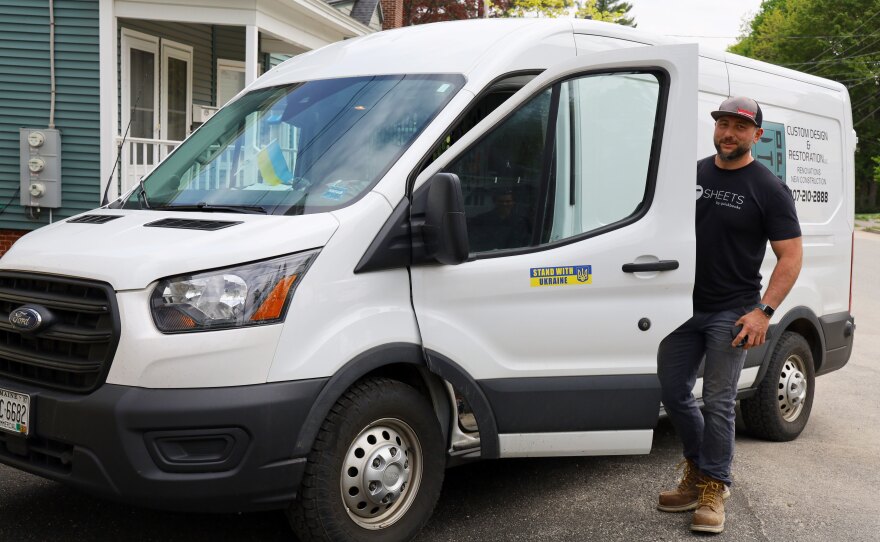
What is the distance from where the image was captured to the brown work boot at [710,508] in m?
4.51

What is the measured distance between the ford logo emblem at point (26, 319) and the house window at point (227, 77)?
12493 millimetres

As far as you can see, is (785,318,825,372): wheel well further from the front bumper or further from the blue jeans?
the front bumper

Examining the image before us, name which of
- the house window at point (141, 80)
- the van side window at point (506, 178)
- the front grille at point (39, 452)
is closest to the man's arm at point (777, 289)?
the van side window at point (506, 178)

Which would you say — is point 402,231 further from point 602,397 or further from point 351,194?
point 602,397

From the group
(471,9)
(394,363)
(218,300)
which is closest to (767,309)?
(394,363)

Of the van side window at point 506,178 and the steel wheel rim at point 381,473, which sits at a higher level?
the van side window at point 506,178

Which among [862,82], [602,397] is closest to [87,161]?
[602,397]

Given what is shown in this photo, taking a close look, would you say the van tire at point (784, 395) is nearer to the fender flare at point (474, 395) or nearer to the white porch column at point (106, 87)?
the fender flare at point (474, 395)

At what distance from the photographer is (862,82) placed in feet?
176

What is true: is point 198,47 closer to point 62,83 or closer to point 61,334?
point 62,83

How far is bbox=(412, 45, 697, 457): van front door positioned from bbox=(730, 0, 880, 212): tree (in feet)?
173

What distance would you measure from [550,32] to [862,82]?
54.9 metres

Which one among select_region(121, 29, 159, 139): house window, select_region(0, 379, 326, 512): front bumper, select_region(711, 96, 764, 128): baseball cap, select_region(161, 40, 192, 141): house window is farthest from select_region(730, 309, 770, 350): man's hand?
select_region(161, 40, 192, 141): house window

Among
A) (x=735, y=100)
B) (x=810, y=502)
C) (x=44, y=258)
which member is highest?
(x=735, y=100)
